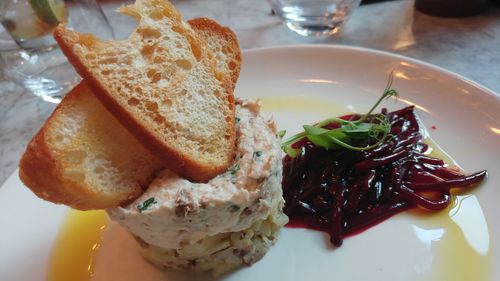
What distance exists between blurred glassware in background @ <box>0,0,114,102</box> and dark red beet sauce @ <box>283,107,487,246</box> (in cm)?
138

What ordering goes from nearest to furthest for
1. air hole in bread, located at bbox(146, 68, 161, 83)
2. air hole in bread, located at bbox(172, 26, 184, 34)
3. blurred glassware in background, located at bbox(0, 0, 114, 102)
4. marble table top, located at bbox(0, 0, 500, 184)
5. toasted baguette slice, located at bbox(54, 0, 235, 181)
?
toasted baguette slice, located at bbox(54, 0, 235, 181) → air hole in bread, located at bbox(146, 68, 161, 83) → air hole in bread, located at bbox(172, 26, 184, 34) → marble table top, located at bbox(0, 0, 500, 184) → blurred glassware in background, located at bbox(0, 0, 114, 102)

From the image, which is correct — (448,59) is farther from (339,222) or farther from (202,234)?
(202,234)

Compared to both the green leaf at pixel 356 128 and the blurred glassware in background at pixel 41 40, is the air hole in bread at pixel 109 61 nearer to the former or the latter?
the green leaf at pixel 356 128

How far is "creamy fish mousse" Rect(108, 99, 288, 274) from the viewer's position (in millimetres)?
1296

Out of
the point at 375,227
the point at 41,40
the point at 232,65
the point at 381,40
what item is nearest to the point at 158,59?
the point at 232,65

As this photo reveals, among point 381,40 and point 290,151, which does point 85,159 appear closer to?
point 290,151

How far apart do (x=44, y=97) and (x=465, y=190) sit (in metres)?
2.05

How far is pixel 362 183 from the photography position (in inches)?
67.9

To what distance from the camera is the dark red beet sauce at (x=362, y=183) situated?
1.64 metres

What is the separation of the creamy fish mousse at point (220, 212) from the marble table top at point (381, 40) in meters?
1.09

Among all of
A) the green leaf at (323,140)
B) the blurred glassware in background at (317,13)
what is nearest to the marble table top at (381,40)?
the blurred glassware in background at (317,13)

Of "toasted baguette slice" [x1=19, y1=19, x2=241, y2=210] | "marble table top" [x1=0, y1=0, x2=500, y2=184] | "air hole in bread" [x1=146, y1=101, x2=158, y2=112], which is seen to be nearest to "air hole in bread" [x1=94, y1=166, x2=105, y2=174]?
"toasted baguette slice" [x1=19, y1=19, x2=241, y2=210]

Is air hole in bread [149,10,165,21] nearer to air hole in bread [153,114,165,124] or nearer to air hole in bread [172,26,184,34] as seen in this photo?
air hole in bread [172,26,184,34]

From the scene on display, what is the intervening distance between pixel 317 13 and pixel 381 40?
15.1 inches
